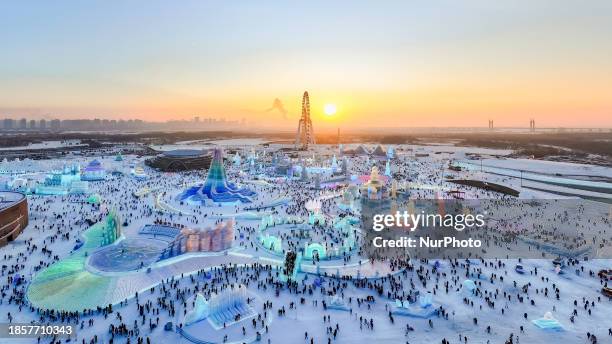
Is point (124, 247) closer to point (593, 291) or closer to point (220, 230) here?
point (220, 230)

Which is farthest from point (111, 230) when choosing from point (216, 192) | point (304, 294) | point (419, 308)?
point (419, 308)

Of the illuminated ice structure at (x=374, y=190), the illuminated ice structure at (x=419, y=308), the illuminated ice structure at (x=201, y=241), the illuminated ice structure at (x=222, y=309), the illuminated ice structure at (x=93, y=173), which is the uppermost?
the illuminated ice structure at (x=93, y=173)

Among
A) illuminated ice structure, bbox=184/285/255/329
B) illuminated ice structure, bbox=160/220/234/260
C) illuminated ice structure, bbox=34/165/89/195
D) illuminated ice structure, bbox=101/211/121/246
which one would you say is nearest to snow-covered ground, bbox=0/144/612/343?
illuminated ice structure, bbox=184/285/255/329

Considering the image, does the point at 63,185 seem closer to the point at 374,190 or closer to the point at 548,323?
the point at 374,190

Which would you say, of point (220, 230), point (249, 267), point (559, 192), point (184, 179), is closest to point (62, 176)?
point (184, 179)

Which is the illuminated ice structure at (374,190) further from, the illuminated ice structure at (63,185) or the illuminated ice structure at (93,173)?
the illuminated ice structure at (93,173)

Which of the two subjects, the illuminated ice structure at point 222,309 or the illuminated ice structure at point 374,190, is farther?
the illuminated ice structure at point 374,190

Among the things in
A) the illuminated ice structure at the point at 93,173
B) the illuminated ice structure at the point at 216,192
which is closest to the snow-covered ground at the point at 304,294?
the illuminated ice structure at the point at 216,192
